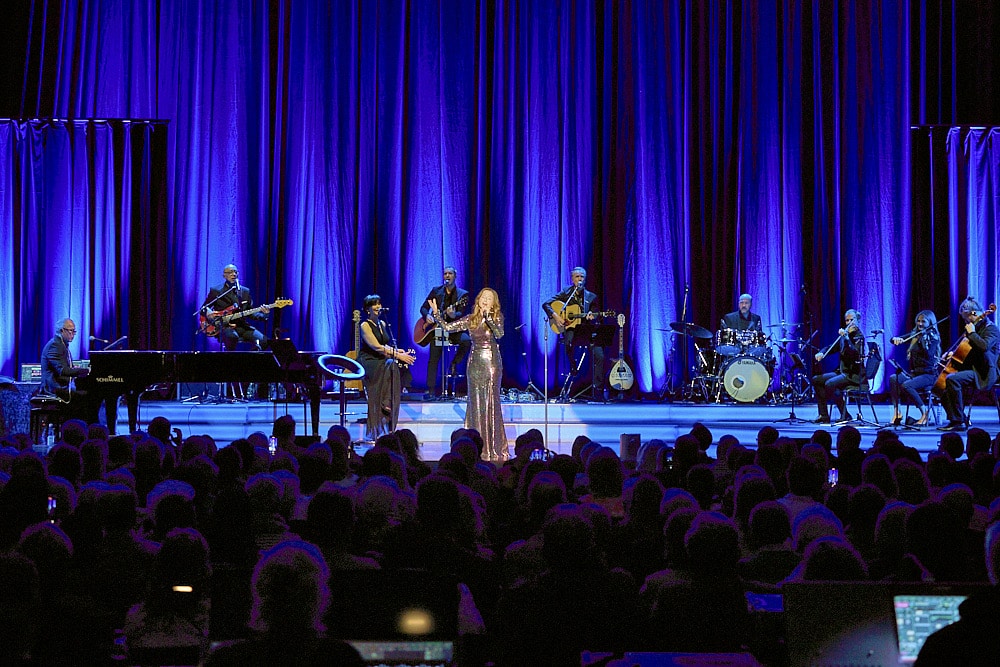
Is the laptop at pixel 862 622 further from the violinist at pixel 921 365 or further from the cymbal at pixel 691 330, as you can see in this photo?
the cymbal at pixel 691 330

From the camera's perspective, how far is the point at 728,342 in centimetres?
1414

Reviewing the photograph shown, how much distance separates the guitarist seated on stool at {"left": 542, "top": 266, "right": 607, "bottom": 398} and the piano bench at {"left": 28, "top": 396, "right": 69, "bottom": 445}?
6.39m

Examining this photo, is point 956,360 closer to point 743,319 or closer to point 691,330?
point 743,319

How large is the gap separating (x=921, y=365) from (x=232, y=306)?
8.75 meters

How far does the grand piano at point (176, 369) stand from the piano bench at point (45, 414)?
4.68 feet

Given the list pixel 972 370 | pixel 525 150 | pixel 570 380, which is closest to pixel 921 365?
pixel 972 370

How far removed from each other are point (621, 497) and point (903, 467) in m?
1.45

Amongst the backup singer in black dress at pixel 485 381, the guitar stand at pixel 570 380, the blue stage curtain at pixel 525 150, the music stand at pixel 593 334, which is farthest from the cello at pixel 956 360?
the backup singer in black dress at pixel 485 381

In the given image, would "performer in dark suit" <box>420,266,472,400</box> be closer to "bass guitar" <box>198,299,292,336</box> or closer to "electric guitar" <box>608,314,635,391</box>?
"bass guitar" <box>198,299,292,336</box>

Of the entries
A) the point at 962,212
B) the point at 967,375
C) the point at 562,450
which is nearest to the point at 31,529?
the point at 562,450

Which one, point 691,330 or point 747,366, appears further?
point 691,330

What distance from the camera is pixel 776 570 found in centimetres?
400

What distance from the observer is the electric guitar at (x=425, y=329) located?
46.2 ft

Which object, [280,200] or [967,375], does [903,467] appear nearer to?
[967,375]
